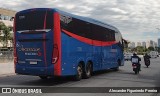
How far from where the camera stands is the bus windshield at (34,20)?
14617 millimetres

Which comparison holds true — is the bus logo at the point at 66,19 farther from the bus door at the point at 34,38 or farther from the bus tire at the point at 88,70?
the bus tire at the point at 88,70

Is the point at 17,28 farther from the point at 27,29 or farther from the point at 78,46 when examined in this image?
the point at 78,46

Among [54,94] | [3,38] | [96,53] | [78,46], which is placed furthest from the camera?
[3,38]

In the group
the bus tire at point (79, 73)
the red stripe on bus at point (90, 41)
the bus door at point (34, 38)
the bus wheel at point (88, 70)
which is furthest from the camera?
the bus wheel at point (88, 70)

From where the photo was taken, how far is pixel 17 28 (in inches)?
613

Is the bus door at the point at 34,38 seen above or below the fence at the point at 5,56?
above

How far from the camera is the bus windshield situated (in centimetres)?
1462

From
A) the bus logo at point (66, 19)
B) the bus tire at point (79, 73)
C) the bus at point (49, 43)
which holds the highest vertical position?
the bus logo at point (66, 19)

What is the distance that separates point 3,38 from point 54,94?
63.0 metres

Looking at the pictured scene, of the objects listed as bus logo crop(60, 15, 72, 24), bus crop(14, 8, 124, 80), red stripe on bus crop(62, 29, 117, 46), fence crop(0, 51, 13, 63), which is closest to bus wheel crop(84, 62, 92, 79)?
bus crop(14, 8, 124, 80)

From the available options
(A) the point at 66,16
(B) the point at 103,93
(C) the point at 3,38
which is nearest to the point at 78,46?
(A) the point at 66,16

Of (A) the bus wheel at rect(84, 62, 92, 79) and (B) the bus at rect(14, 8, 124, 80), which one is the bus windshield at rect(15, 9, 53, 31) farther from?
(A) the bus wheel at rect(84, 62, 92, 79)

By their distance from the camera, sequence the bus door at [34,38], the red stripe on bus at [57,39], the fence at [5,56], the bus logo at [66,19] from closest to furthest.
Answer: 1. the red stripe on bus at [57,39]
2. the bus door at [34,38]
3. the bus logo at [66,19]
4. the fence at [5,56]

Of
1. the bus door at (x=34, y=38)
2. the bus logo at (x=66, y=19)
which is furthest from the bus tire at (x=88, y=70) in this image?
the bus door at (x=34, y=38)
